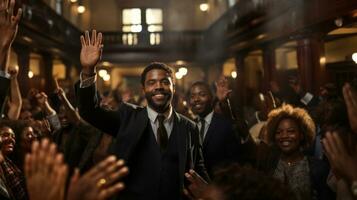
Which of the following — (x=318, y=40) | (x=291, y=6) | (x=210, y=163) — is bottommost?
(x=210, y=163)

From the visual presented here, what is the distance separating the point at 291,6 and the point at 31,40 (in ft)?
21.2

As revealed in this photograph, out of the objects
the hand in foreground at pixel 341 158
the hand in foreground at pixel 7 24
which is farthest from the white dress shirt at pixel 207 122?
the hand in foreground at pixel 7 24

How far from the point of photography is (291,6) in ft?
30.5

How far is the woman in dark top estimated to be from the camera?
10.5 ft

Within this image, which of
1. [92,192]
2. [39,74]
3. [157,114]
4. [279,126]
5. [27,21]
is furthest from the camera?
[39,74]

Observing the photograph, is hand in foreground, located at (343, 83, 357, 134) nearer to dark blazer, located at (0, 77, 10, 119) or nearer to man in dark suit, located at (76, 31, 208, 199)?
man in dark suit, located at (76, 31, 208, 199)

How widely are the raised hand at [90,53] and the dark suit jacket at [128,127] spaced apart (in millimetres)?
121

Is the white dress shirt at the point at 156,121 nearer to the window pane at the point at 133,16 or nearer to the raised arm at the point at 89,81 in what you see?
the raised arm at the point at 89,81

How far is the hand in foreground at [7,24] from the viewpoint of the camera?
2131 mm

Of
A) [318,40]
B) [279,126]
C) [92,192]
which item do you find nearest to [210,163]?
[279,126]

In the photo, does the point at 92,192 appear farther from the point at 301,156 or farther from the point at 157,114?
the point at 301,156

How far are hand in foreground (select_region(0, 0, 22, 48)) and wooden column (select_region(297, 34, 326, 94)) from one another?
7.49 meters

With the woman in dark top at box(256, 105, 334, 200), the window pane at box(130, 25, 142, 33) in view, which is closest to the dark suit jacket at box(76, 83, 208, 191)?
the woman in dark top at box(256, 105, 334, 200)

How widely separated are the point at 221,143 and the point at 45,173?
9.49ft
